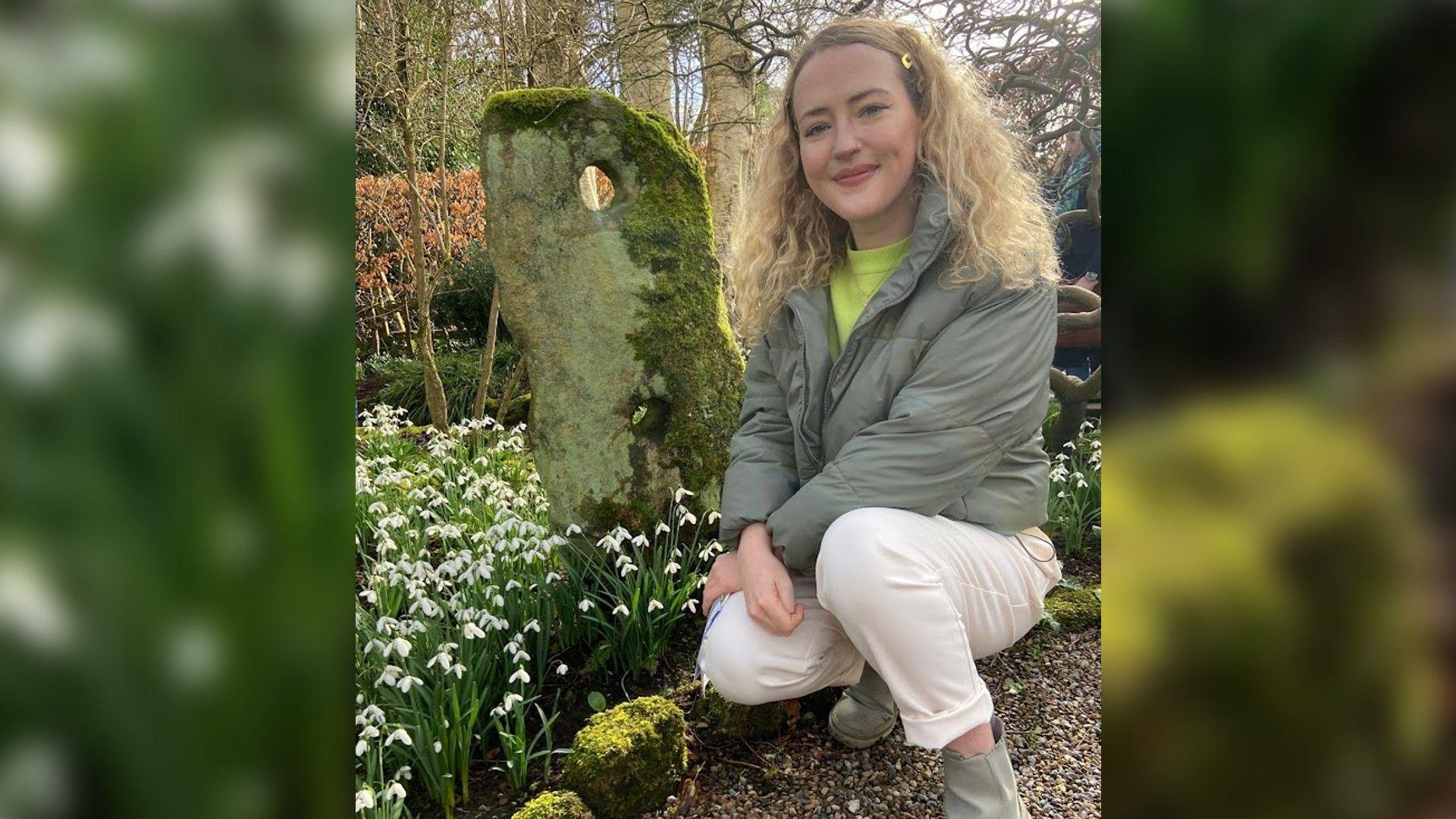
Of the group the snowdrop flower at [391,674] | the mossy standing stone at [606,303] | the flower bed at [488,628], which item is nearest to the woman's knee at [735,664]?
the flower bed at [488,628]

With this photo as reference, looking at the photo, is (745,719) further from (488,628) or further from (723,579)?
(488,628)

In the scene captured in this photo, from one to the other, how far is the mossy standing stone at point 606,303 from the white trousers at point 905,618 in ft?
4.04

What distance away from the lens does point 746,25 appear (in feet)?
16.7

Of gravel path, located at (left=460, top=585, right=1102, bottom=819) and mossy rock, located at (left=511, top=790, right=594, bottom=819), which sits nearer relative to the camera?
mossy rock, located at (left=511, top=790, right=594, bottom=819)

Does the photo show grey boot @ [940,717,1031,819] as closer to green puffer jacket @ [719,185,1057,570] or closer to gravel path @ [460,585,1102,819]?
gravel path @ [460,585,1102,819]

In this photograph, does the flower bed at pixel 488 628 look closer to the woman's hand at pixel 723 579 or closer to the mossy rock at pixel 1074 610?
the woman's hand at pixel 723 579

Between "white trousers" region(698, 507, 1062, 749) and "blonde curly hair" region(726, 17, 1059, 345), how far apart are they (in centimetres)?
58

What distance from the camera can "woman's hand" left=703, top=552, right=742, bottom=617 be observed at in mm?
1987

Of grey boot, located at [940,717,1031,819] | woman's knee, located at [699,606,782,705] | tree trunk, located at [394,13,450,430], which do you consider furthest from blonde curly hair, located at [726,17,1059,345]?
tree trunk, located at [394,13,450,430]
